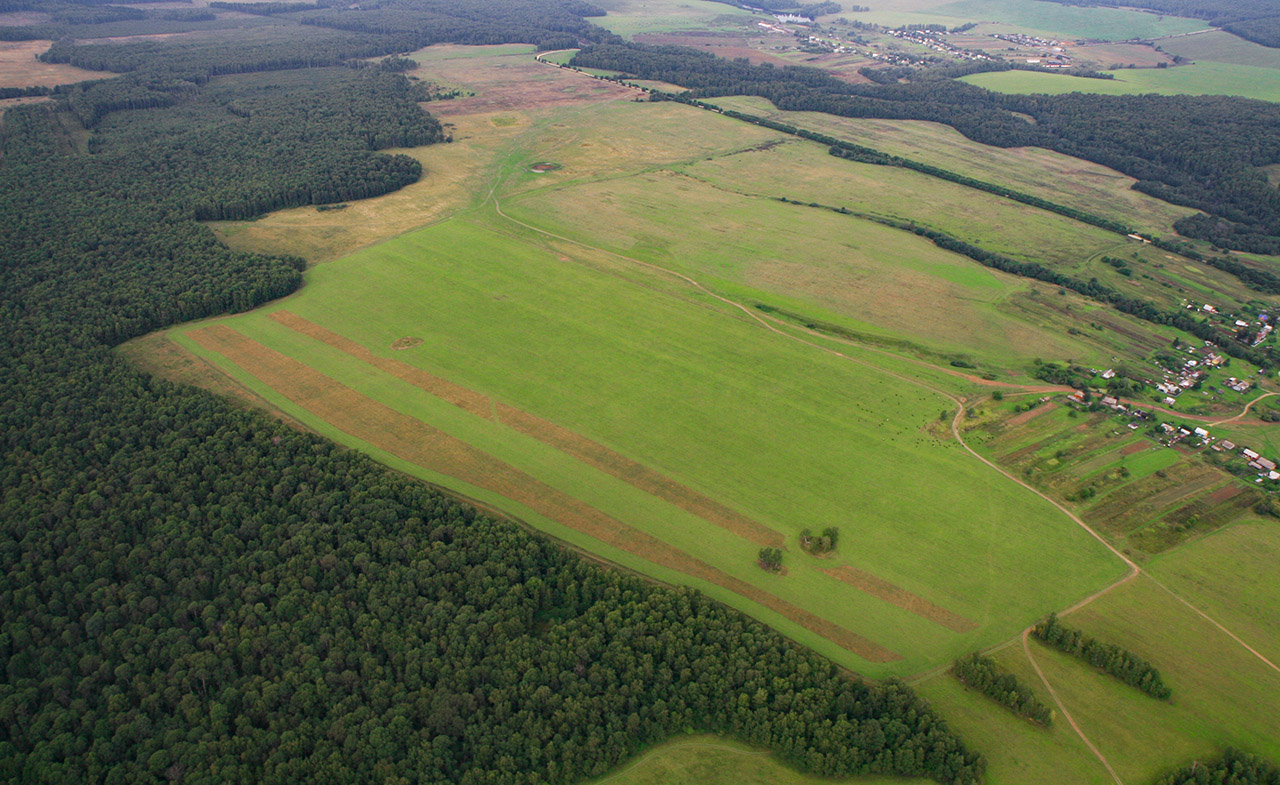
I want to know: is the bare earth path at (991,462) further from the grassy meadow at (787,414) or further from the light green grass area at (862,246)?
the light green grass area at (862,246)

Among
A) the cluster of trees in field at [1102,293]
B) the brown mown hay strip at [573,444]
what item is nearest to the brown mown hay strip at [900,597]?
the brown mown hay strip at [573,444]

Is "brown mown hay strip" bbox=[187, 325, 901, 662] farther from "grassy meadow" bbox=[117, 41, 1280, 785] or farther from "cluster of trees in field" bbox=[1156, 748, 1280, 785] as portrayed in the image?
"cluster of trees in field" bbox=[1156, 748, 1280, 785]

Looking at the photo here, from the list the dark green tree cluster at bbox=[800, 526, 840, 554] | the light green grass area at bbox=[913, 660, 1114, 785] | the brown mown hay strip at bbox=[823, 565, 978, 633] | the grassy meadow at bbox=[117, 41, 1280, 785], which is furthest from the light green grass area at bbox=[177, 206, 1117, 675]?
the light green grass area at bbox=[913, 660, 1114, 785]

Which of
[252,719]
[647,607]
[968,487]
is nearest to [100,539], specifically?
[252,719]

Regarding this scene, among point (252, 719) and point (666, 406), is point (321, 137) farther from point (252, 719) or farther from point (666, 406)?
point (252, 719)

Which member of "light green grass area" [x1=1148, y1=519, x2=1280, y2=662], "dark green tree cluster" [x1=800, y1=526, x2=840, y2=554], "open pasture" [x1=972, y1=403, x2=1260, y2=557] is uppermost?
"open pasture" [x1=972, y1=403, x2=1260, y2=557]

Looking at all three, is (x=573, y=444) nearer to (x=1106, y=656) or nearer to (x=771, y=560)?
(x=771, y=560)
